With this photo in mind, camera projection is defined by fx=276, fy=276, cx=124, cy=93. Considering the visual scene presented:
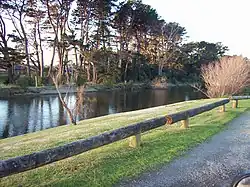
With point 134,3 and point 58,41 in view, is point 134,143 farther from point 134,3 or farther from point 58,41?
point 134,3

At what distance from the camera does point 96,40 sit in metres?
34.2

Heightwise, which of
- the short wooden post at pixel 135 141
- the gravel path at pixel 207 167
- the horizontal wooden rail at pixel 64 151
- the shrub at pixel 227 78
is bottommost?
the gravel path at pixel 207 167

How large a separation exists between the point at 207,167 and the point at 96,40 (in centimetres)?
3162

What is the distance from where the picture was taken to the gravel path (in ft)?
11.1

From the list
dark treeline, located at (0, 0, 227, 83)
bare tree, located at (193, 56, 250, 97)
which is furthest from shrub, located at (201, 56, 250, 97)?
dark treeline, located at (0, 0, 227, 83)

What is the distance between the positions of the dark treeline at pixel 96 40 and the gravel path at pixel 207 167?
64.3 feet

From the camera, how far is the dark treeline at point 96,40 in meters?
29.1

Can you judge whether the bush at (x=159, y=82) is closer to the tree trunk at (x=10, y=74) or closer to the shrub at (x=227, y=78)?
the tree trunk at (x=10, y=74)

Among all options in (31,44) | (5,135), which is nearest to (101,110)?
(5,135)

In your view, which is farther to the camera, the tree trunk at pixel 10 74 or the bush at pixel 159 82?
the bush at pixel 159 82

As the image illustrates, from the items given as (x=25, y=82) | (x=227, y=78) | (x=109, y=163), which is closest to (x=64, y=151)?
(x=109, y=163)

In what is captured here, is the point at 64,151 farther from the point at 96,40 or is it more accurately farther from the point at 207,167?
the point at 96,40

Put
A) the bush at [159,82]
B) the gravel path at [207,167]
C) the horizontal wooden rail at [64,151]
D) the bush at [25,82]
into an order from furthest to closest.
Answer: the bush at [159,82]
the bush at [25,82]
the gravel path at [207,167]
the horizontal wooden rail at [64,151]

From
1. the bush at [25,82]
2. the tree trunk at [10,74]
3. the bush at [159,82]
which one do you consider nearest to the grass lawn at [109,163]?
the bush at [25,82]
